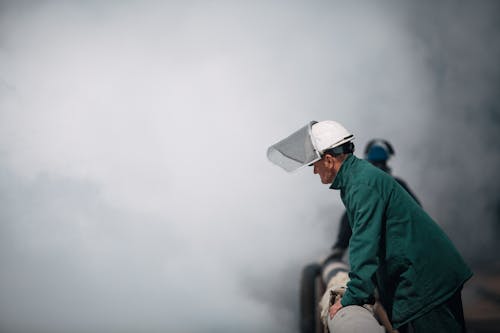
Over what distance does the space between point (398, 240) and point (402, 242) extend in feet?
0.06

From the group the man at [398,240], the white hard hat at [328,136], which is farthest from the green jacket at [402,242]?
the white hard hat at [328,136]

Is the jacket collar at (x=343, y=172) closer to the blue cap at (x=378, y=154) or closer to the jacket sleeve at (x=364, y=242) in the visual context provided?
the jacket sleeve at (x=364, y=242)

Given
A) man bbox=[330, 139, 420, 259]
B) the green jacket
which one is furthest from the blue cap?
the green jacket

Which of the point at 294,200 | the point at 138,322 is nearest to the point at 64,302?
the point at 138,322

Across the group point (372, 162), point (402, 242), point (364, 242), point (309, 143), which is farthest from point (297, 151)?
point (372, 162)

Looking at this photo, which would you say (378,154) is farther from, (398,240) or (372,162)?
(398,240)

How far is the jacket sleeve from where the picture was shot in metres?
1.41

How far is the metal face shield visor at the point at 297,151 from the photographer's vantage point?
164cm

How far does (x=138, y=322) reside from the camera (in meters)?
5.23

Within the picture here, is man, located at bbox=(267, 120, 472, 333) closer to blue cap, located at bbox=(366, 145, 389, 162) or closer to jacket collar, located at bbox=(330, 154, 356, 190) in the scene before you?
jacket collar, located at bbox=(330, 154, 356, 190)

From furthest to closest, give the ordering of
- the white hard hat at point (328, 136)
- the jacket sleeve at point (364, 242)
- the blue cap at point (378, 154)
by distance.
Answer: the blue cap at point (378, 154)
the white hard hat at point (328, 136)
the jacket sleeve at point (364, 242)

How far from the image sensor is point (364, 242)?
1438 mm

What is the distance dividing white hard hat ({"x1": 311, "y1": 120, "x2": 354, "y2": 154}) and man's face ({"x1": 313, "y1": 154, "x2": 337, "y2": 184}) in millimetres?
64

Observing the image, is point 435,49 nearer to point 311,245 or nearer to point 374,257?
point 311,245
